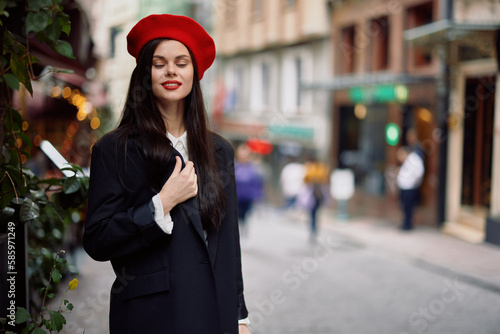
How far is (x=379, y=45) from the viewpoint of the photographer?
1741cm

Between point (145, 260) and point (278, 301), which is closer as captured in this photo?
point (145, 260)

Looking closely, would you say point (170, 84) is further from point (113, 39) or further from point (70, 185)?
point (113, 39)

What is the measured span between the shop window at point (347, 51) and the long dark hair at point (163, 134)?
16.9 meters

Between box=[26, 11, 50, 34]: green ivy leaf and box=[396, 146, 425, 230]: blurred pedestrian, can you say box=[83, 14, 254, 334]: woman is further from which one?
box=[396, 146, 425, 230]: blurred pedestrian

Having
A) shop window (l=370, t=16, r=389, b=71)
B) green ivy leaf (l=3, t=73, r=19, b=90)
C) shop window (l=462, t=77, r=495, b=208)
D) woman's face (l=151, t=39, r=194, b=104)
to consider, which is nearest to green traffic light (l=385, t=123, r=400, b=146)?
shop window (l=370, t=16, r=389, b=71)

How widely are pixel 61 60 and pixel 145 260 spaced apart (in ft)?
19.1

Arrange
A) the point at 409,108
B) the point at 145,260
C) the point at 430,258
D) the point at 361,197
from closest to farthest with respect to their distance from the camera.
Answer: the point at 145,260
the point at 430,258
the point at 409,108
the point at 361,197

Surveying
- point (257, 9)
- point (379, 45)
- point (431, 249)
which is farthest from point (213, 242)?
point (257, 9)

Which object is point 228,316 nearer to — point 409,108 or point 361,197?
point 409,108

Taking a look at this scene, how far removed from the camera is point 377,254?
11203 millimetres

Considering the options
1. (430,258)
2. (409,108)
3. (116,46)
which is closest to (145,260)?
(430,258)

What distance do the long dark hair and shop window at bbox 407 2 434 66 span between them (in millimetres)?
13732

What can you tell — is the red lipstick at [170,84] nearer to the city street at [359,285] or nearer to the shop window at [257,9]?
the city street at [359,285]

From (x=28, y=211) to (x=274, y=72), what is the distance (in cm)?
2185
